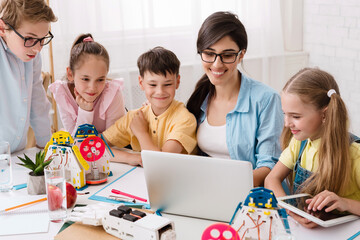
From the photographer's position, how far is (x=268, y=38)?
3.85m

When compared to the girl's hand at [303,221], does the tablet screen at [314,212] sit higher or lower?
higher

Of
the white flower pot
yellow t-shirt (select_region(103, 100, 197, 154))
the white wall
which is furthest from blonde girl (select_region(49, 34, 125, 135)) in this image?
the white wall

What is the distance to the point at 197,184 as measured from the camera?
52.4 inches

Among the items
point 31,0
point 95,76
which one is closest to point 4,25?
point 31,0

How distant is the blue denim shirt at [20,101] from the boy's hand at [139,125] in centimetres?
48

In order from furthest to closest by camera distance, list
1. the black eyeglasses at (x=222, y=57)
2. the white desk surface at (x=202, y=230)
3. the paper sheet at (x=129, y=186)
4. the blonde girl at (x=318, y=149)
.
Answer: the black eyeglasses at (x=222, y=57)
the paper sheet at (x=129, y=186)
the blonde girl at (x=318, y=149)
the white desk surface at (x=202, y=230)

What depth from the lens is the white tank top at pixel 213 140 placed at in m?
1.87

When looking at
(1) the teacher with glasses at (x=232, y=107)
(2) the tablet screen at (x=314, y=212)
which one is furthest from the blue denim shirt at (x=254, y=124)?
(2) the tablet screen at (x=314, y=212)

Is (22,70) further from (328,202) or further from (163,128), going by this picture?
(328,202)

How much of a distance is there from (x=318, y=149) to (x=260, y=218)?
43cm

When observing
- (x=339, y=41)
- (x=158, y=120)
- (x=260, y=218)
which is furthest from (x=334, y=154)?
(x=339, y=41)

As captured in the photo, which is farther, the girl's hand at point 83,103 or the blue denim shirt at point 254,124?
the girl's hand at point 83,103

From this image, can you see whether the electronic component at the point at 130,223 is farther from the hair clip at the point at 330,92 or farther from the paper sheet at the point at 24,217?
the hair clip at the point at 330,92

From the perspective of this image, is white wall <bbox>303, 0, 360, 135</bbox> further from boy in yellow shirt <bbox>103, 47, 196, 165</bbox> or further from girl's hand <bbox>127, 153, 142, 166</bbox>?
girl's hand <bbox>127, 153, 142, 166</bbox>
